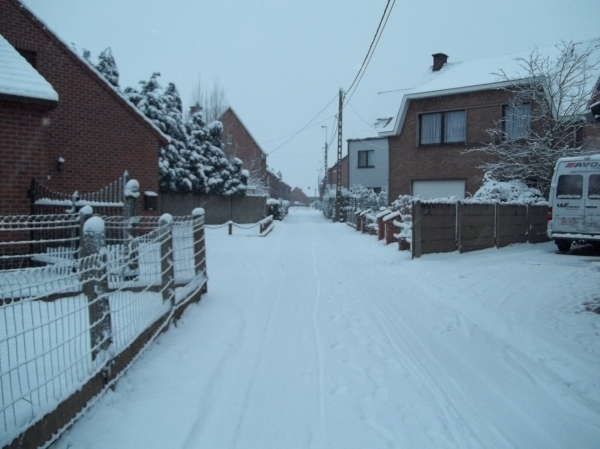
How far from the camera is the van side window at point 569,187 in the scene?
1148cm

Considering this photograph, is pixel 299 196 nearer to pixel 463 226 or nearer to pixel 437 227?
pixel 463 226

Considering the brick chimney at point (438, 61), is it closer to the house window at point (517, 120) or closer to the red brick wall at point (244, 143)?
the house window at point (517, 120)

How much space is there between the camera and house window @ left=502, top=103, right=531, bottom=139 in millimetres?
16609

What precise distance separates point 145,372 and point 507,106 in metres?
18.3

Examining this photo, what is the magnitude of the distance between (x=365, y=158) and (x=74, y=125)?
28545 millimetres

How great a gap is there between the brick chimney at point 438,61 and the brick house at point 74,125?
52.6ft

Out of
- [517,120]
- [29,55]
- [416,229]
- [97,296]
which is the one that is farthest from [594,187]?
[29,55]

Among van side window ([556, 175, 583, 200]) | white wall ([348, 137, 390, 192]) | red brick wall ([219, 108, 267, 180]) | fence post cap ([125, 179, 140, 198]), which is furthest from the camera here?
red brick wall ([219, 108, 267, 180])

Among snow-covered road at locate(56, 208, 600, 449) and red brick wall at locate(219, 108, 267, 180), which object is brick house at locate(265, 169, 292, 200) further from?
snow-covered road at locate(56, 208, 600, 449)

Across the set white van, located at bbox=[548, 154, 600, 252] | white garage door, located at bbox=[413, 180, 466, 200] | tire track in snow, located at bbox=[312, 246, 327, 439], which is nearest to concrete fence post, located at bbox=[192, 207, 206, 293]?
tire track in snow, located at bbox=[312, 246, 327, 439]

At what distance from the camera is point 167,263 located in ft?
16.6

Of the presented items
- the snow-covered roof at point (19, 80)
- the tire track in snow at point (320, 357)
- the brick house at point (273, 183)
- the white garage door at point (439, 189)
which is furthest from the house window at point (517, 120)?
the brick house at point (273, 183)

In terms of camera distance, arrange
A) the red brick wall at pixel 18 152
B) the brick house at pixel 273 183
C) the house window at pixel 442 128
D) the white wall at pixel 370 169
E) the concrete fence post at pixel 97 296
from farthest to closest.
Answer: the brick house at pixel 273 183 → the white wall at pixel 370 169 → the house window at pixel 442 128 → the red brick wall at pixel 18 152 → the concrete fence post at pixel 97 296

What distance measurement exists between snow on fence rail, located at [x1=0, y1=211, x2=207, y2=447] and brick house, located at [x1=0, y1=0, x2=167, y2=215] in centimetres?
457
